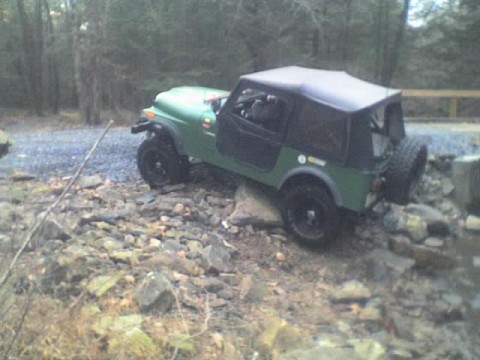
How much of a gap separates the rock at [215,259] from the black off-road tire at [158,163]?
5.79 feet

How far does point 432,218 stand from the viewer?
27.5ft

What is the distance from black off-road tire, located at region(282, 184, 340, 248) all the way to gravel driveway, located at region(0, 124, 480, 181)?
2766 mm

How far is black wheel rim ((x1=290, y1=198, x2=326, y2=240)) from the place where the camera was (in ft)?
23.6

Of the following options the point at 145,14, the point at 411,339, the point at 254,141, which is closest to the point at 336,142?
the point at 254,141

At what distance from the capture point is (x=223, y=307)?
5.85 meters

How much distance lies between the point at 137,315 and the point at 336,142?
3.13 metres

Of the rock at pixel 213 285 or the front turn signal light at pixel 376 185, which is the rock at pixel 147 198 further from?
the front turn signal light at pixel 376 185

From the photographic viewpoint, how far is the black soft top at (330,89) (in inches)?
279

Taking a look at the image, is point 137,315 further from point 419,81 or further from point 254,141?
point 419,81

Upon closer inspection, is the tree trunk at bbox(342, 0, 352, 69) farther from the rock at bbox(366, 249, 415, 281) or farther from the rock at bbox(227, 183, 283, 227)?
the rock at bbox(366, 249, 415, 281)

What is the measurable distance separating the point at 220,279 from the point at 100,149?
5101mm

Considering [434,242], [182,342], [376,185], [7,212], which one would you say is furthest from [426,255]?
[7,212]

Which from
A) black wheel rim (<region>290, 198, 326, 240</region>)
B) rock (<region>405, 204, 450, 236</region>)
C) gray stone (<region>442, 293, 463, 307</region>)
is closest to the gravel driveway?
rock (<region>405, 204, 450, 236</region>)

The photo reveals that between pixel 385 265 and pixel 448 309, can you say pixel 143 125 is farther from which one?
A: pixel 448 309
